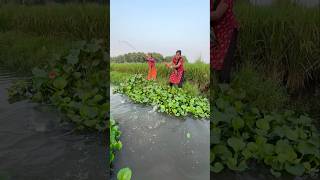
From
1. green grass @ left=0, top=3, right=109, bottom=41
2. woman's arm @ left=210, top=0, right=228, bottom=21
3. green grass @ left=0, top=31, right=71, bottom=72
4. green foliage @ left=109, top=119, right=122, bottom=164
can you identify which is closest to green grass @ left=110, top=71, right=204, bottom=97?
green foliage @ left=109, top=119, right=122, bottom=164

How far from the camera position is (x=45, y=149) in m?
3.22

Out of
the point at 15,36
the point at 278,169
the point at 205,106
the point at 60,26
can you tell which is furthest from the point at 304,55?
the point at 15,36

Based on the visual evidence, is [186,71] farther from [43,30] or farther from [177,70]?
[43,30]

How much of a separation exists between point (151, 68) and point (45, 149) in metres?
1.31

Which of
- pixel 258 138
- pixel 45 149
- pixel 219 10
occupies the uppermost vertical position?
pixel 219 10

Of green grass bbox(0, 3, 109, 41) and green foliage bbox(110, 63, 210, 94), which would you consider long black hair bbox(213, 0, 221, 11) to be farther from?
green grass bbox(0, 3, 109, 41)

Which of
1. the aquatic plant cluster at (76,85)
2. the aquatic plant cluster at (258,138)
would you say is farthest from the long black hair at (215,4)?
the aquatic plant cluster at (76,85)

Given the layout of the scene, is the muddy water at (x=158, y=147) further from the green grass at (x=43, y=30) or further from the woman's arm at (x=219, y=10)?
the green grass at (x=43, y=30)

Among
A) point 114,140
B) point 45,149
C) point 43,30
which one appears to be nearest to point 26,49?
point 43,30

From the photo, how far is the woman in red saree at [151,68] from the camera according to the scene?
88.5 inches

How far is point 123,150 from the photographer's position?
7.53ft

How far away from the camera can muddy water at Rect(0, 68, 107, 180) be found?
9.46ft

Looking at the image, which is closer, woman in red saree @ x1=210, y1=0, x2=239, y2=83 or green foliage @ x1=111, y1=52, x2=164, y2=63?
green foliage @ x1=111, y1=52, x2=164, y2=63

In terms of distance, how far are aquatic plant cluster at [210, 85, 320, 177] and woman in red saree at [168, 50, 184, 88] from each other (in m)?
0.75
